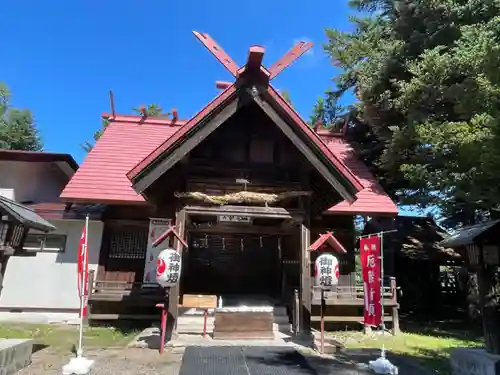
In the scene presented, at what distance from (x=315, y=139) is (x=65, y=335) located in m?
7.91

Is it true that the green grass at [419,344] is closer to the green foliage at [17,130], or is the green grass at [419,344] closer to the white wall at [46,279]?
the white wall at [46,279]

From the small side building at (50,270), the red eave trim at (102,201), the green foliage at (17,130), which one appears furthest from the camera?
the green foliage at (17,130)

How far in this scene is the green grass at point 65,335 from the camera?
8.48 m

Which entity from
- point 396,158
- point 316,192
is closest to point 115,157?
point 316,192

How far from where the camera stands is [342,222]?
1279 cm

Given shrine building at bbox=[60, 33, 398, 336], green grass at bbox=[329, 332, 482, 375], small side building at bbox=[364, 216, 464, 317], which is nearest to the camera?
green grass at bbox=[329, 332, 482, 375]

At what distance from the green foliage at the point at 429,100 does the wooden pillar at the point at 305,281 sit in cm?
405

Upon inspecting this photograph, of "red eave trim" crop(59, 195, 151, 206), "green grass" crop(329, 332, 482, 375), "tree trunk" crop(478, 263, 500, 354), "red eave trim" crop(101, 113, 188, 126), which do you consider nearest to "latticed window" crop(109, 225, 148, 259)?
"red eave trim" crop(59, 195, 151, 206)

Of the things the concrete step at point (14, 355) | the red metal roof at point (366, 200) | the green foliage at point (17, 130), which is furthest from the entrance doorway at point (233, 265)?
the green foliage at point (17, 130)

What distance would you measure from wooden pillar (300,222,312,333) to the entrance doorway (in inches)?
140

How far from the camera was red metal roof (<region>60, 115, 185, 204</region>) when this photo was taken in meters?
11.2

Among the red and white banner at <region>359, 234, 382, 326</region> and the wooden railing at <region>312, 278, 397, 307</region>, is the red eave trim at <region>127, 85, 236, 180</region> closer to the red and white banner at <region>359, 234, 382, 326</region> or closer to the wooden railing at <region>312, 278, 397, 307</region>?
the red and white banner at <region>359, 234, 382, 326</region>

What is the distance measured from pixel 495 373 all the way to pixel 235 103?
275 inches

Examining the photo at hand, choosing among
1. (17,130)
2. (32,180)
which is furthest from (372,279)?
(17,130)
